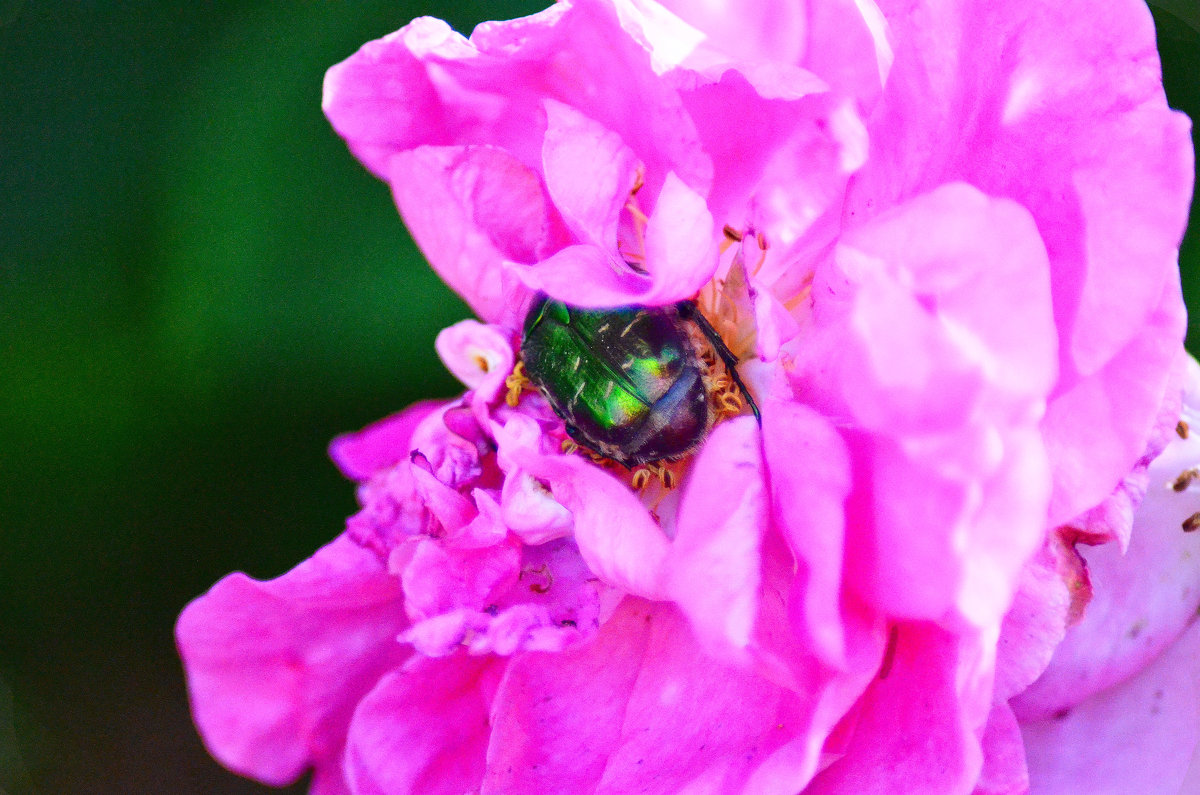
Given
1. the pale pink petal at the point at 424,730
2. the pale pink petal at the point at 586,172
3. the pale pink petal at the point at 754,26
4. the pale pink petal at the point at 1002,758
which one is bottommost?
the pale pink petal at the point at 424,730

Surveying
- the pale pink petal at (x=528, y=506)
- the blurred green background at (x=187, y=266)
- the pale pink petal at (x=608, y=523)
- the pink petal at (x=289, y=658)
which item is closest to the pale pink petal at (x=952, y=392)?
the pale pink petal at (x=608, y=523)

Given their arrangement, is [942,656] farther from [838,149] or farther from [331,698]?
[331,698]

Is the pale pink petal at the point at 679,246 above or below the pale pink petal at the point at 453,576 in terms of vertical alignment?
above

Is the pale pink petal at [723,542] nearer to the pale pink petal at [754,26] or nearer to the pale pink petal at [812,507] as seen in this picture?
the pale pink petal at [812,507]

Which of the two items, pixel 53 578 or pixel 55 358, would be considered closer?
pixel 55 358

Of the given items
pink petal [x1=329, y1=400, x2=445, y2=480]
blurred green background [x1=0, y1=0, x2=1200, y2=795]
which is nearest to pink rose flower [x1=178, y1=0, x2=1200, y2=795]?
pink petal [x1=329, y1=400, x2=445, y2=480]

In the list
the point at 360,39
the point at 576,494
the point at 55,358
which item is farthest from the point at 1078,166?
the point at 55,358

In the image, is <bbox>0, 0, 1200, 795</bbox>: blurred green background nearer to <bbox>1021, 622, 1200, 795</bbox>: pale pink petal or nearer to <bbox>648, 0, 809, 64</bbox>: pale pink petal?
<bbox>648, 0, 809, 64</bbox>: pale pink petal
